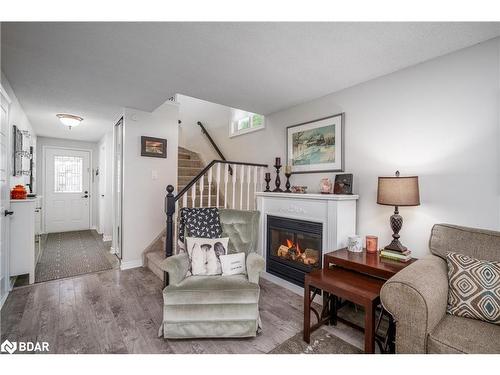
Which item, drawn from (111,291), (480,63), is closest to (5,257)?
(111,291)

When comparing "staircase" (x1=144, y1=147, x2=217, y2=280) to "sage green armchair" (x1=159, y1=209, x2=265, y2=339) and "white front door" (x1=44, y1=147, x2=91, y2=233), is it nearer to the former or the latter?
"sage green armchair" (x1=159, y1=209, x2=265, y2=339)

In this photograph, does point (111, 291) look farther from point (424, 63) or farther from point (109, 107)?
point (424, 63)

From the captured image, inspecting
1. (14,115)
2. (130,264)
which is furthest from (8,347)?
(14,115)

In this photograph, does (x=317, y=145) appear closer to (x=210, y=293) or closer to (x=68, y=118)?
(x=210, y=293)

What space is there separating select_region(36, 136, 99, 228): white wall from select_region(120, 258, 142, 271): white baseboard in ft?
11.1

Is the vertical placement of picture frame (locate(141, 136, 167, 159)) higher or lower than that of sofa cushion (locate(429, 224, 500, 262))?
higher

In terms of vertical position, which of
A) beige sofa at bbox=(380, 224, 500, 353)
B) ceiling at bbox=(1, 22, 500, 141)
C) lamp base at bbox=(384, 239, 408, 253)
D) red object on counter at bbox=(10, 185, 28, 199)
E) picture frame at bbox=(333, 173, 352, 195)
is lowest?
beige sofa at bbox=(380, 224, 500, 353)

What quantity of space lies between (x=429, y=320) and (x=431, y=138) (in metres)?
1.49

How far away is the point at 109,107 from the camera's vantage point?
3.40 m

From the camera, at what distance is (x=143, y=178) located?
3.46 m

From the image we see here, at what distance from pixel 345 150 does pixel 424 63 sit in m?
1.00

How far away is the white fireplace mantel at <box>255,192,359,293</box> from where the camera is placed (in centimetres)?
228

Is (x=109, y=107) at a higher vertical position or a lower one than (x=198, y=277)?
higher

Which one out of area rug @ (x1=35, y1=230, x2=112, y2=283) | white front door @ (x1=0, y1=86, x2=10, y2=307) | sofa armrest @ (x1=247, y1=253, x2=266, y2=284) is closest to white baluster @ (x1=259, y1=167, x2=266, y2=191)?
sofa armrest @ (x1=247, y1=253, x2=266, y2=284)
